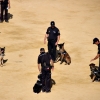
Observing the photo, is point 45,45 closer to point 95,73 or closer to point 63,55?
point 63,55

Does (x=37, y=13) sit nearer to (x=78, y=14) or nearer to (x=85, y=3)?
(x=78, y=14)

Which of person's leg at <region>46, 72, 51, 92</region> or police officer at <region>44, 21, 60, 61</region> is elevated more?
police officer at <region>44, 21, 60, 61</region>

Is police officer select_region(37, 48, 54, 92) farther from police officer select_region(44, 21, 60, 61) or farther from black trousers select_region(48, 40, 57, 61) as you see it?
→ black trousers select_region(48, 40, 57, 61)

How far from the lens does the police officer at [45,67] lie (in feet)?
36.5

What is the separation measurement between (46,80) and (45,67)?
0.50m

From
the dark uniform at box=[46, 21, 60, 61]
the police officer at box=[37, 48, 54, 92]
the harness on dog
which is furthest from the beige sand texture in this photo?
the harness on dog

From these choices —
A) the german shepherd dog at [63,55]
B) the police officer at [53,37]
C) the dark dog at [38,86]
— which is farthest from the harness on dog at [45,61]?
the german shepherd dog at [63,55]

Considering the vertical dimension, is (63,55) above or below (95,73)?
above

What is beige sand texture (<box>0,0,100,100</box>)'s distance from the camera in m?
11.5

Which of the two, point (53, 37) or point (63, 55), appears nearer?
point (53, 37)

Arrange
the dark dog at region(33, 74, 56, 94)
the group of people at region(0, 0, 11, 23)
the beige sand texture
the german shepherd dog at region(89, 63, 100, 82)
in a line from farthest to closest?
the group of people at region(0, 0, 11, 23), the german shepherd dog at region(89, 63, 100, 82), the beige sand texture, the dark dog at region(33, 74, 56, 94)

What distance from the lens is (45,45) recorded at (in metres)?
15.7

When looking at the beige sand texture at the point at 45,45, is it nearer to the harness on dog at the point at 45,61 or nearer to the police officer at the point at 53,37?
the police officer at the point at 53,37

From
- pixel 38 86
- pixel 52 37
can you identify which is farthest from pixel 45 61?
pixel 52 37
